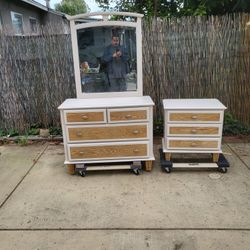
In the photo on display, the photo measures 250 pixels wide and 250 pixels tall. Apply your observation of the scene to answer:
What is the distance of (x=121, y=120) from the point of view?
10.6ft

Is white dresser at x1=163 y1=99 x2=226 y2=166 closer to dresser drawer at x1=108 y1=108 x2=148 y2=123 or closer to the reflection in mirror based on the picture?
dresser drawer at x1=108 y1=108 x2=148 y2=123

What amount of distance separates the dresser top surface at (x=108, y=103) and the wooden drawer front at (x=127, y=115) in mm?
77

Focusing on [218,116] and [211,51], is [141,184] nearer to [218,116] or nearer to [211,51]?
[218,116]

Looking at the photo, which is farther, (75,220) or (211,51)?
(211,51)

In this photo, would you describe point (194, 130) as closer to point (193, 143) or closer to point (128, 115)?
point (193, 143)

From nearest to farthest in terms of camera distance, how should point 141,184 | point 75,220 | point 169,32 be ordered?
point 75,220, point 141,184, point 169,32

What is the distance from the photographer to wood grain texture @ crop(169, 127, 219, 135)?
330 cm

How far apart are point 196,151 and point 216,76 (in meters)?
1.67

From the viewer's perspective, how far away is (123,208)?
106 inches

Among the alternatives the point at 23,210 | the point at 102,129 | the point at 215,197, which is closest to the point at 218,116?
the point at 215,197

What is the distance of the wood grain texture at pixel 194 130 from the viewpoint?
10.8ft

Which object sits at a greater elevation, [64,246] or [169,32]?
[169,32]

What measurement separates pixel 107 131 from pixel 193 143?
1088 millimetres

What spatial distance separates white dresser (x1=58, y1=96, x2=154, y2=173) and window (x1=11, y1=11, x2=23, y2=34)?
6.20 m
